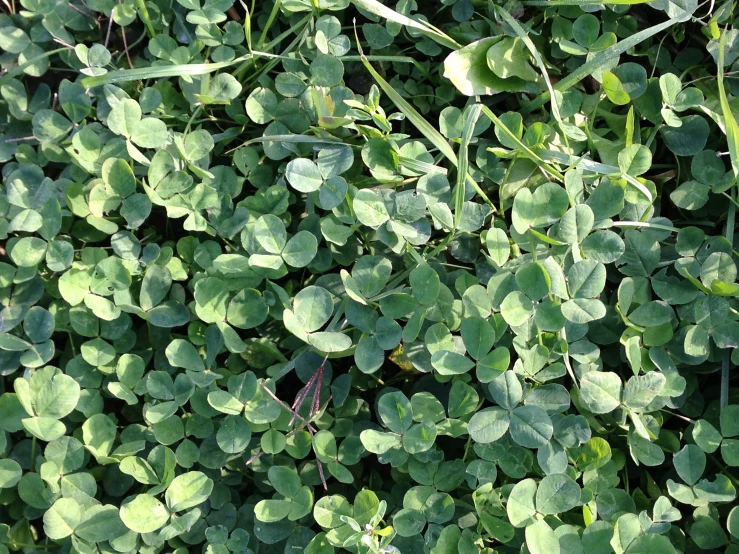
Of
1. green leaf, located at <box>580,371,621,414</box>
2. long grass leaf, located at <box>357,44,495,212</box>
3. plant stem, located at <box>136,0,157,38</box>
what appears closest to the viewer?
green leaf, located at <box>580,371,621,414</box>

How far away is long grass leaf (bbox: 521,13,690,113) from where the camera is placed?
1.86 metres

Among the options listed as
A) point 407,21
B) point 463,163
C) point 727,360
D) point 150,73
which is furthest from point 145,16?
point 727,360

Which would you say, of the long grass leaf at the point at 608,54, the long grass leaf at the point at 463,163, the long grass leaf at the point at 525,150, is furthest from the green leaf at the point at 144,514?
the long grass leaf at the point at 608,54

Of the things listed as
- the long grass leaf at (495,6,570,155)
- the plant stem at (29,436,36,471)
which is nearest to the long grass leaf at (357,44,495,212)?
the long grass leaf at (495,6,570,155)

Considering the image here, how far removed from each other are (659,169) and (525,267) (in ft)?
2.21

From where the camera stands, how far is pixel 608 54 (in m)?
1.86

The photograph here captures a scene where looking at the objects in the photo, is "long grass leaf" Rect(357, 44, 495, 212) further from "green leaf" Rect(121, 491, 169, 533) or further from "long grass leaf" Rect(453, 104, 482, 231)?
"green leaf" Rect(121, 491, 169, 533)

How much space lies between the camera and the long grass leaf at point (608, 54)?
73.0 inches

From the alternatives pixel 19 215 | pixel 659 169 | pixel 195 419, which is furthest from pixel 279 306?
pixel 659 169

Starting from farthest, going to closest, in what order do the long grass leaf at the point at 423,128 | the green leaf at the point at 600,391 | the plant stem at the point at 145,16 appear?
1. the plant stem at the point at 145,16
2. the long grass leaf at the point at 423,128
3. the green leaf at the point at 600,391

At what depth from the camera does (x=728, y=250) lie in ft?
6.10

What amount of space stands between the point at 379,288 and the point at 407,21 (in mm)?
735

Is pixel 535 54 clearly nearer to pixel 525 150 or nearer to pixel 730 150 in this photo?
pixel 525 150

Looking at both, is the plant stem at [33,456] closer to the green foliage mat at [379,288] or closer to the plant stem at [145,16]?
the green foliage mat at [379,288]
